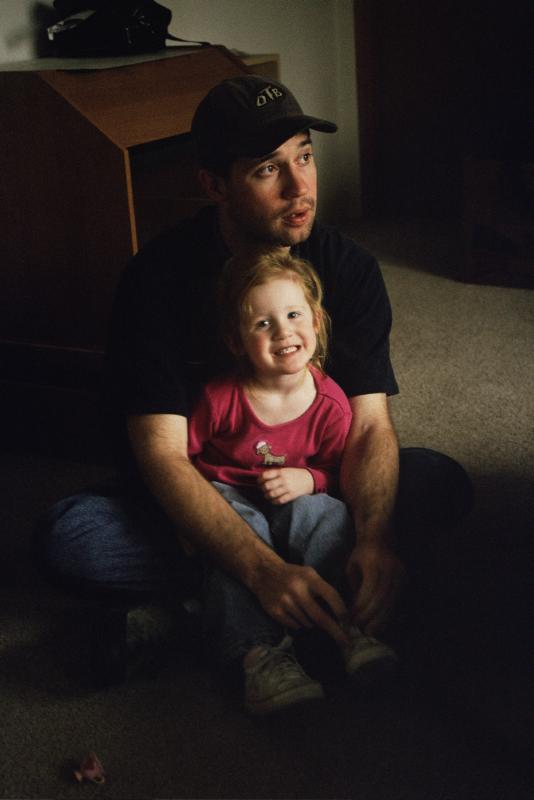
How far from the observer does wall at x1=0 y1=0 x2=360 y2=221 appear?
3002 millimetres

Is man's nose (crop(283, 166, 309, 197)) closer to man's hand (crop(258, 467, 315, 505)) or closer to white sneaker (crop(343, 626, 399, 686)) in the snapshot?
man's hand (crop(258, 467, 315, 505))

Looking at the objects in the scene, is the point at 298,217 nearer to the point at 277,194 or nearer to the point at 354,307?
the point at 277,194

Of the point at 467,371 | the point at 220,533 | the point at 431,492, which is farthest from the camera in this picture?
the point at 467,371

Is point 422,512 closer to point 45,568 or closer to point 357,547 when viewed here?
point 357,547

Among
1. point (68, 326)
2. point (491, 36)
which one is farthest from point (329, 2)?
point (68, 326)

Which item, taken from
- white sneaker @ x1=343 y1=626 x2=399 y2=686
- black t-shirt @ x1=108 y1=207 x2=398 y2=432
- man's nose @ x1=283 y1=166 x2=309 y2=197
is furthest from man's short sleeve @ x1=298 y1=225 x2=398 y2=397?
white sneaker @ x1=343 y1=626 x2=399 y2=686

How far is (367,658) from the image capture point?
1.20 metres

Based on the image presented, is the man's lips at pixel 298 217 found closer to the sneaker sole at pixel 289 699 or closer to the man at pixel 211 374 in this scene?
the man at pixel 211 374

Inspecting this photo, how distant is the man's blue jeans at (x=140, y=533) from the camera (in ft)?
4.29

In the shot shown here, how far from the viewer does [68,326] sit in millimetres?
2023

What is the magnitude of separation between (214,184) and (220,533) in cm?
53

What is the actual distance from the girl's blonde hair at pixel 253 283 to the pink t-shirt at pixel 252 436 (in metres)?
0.08

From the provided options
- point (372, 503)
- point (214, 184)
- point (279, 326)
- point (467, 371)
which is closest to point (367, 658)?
point (372, 503)

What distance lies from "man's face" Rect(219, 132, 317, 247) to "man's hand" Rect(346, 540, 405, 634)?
46 cm
